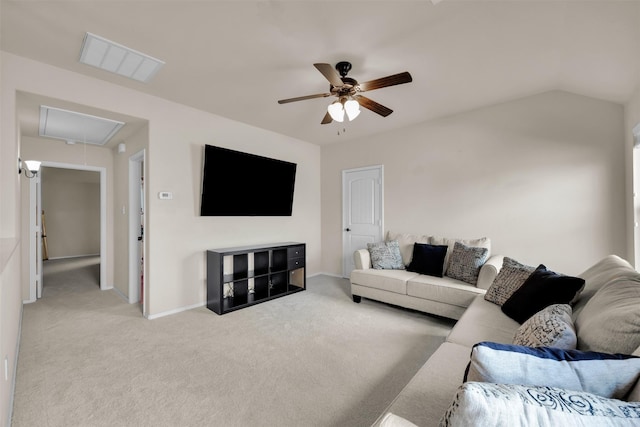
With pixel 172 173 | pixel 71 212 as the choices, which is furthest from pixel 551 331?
pixel 71 212

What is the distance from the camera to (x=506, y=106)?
3.51 m

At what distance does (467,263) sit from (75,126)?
5250 millimetres

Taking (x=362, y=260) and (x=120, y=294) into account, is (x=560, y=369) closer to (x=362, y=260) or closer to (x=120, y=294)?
(x=362, y=260)

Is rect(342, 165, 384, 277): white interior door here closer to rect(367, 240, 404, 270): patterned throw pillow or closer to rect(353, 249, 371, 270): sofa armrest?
rect(367, 240, 404, 270): patterned throw pillow

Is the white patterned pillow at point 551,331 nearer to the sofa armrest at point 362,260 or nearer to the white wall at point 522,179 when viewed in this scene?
the white wall at point 522,179

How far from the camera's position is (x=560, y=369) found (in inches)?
34.2

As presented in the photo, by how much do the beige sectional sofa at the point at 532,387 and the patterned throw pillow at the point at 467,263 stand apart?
3.63ft

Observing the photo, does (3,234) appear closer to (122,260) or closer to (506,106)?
(122,260)

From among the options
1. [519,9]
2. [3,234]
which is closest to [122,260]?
[3,234]

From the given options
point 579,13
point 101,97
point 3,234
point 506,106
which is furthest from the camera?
point 506,106

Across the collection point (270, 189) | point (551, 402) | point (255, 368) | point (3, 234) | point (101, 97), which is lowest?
point (255, 368)

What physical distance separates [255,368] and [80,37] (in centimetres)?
300

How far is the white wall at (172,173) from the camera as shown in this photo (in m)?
2.74

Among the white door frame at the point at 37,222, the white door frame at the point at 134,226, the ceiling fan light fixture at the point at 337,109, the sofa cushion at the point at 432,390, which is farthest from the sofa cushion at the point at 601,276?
the white door frame at the point at 37,222
